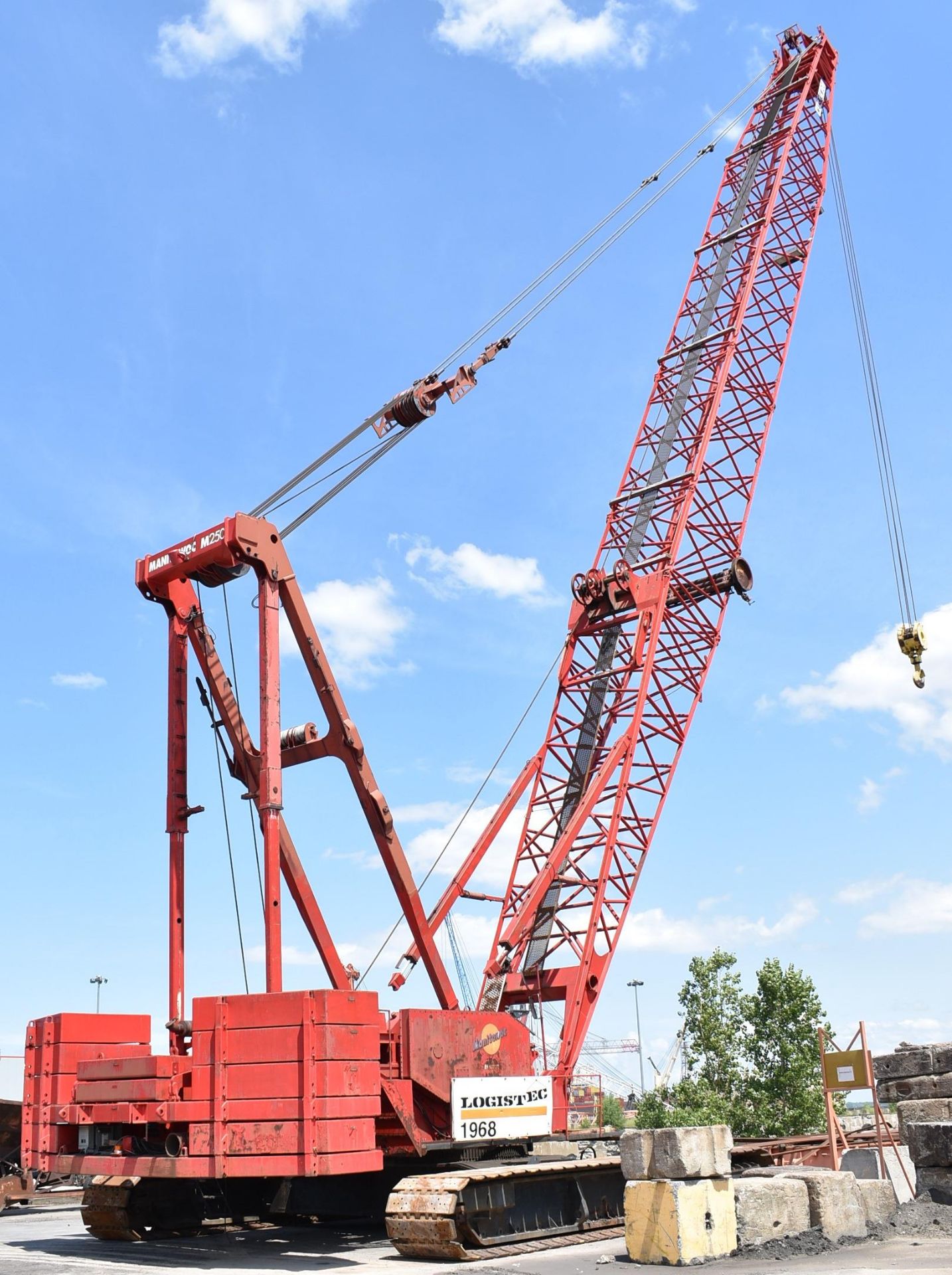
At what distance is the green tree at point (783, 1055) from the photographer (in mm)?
42406

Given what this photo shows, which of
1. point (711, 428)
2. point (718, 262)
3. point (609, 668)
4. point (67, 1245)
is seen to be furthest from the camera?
point (718, 262)

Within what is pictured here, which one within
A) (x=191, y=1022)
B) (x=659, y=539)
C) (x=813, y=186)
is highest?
(x=813, y=186)

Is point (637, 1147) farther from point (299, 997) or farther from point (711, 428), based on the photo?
point (711, 428)

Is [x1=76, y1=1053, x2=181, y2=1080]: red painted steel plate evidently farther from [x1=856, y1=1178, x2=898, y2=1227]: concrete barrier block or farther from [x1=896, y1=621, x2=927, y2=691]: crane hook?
[x1=896, y1=621, x2=927, y2=691]: crane hook

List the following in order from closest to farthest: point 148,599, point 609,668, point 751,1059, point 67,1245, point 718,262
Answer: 1. point 67,1245
2. point 148,599
3. point 609,668
4. point 718,262
5. point 751,1059

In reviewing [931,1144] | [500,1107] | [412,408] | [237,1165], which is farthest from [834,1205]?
[412,408]

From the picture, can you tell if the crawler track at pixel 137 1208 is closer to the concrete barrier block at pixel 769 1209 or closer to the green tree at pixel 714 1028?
the concrete barrier block at pixel 769 1209

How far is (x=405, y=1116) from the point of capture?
51.7 ft

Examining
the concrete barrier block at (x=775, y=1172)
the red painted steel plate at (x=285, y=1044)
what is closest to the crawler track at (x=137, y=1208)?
the red painted steel plate at (x=285, y=1044)

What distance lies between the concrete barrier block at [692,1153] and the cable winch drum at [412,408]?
13.8 metres

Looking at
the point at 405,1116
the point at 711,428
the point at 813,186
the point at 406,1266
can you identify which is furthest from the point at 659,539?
the point at 406,1266

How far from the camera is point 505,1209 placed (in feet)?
50.5

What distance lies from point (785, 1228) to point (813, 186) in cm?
2757

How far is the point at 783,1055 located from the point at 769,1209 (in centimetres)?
3128
